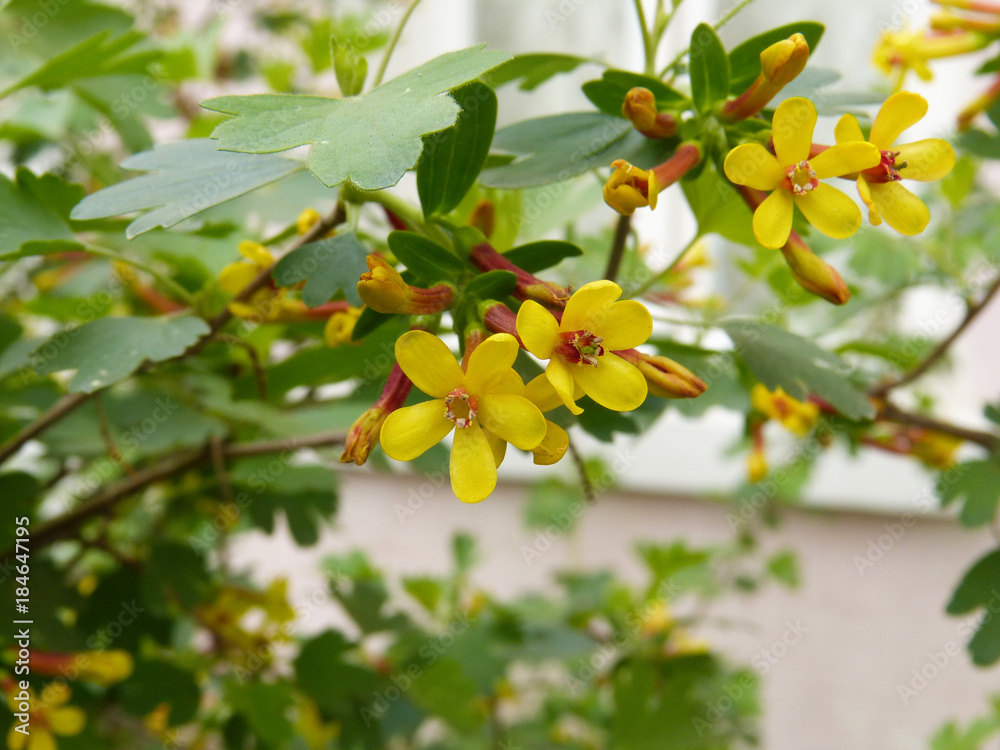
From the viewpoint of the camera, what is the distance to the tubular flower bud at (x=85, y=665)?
1.74ft

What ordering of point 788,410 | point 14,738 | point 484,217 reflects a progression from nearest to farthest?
point 484,217 < point 14,738 < point 788,410

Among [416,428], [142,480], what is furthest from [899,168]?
[142,480]

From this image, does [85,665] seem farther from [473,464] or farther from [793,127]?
[793,127]

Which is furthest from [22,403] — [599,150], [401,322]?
[599,150]

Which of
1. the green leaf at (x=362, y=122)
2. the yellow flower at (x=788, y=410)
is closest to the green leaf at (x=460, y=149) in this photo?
the green leaf at (x=362, y=122)

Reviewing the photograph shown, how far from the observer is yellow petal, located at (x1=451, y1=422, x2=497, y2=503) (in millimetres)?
252

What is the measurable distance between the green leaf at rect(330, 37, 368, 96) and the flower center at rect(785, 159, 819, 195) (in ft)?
0.63

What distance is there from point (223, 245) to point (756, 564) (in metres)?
1.26

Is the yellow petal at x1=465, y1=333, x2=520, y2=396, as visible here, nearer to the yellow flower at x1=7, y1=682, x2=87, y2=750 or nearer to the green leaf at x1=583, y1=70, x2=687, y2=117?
the green leaf at x1=583, y1=70, x2=687, y2=117

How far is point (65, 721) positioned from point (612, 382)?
1.57 feet

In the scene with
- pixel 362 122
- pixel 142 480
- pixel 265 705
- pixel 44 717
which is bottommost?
pixel 265 705

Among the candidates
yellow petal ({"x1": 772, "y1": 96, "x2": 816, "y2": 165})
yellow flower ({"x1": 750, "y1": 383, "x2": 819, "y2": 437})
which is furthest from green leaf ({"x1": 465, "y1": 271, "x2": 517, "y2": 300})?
yellow flower ({"x1": 750, "y1": 383, "x2": 819, "y2": 437})

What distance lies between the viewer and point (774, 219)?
0.28 metres

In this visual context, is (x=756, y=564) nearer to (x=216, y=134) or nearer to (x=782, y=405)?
(x=782, y=405)
